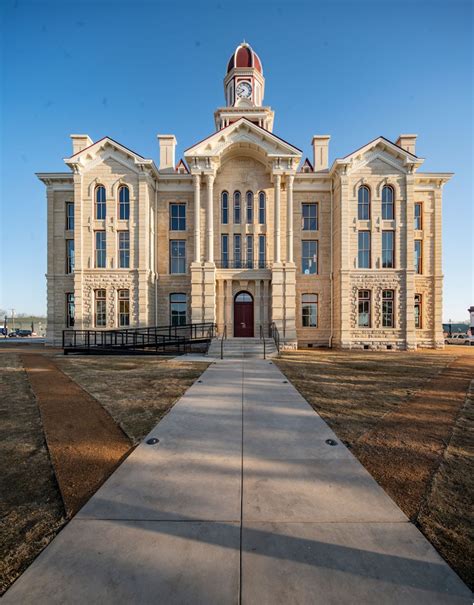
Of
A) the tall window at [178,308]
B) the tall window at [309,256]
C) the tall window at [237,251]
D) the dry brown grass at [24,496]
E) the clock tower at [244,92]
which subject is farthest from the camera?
the clock tower at [244,92]

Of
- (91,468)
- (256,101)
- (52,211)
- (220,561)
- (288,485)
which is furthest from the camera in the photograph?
(256,101)

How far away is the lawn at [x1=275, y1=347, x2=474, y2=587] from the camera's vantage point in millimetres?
3008

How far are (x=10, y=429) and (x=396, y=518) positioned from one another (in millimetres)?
6398

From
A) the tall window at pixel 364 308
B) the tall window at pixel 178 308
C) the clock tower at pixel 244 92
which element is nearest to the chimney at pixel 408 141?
the tall window at pixel 364 308

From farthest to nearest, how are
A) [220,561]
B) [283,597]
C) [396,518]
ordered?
[396,518] < [220,561] < [283,597]

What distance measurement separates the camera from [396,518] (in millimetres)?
3008

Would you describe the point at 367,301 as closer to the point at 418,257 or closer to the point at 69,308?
the point at 418,257

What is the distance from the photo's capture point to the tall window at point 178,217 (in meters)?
22.4

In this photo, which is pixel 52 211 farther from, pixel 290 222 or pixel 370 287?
pixel 370 287

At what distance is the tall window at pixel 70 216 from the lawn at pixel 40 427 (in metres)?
13.4

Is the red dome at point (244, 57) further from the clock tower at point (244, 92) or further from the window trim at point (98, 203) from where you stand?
the window trim at point (98, 203)

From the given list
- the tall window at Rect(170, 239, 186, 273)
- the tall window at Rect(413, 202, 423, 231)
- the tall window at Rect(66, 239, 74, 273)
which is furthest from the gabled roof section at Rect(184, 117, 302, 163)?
the tall window at Rect(66, 239, 74, 273)

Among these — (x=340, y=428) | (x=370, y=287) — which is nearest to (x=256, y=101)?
(x=370, y=287)

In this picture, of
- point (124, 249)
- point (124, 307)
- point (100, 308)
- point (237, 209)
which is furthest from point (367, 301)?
point (100, 308)
